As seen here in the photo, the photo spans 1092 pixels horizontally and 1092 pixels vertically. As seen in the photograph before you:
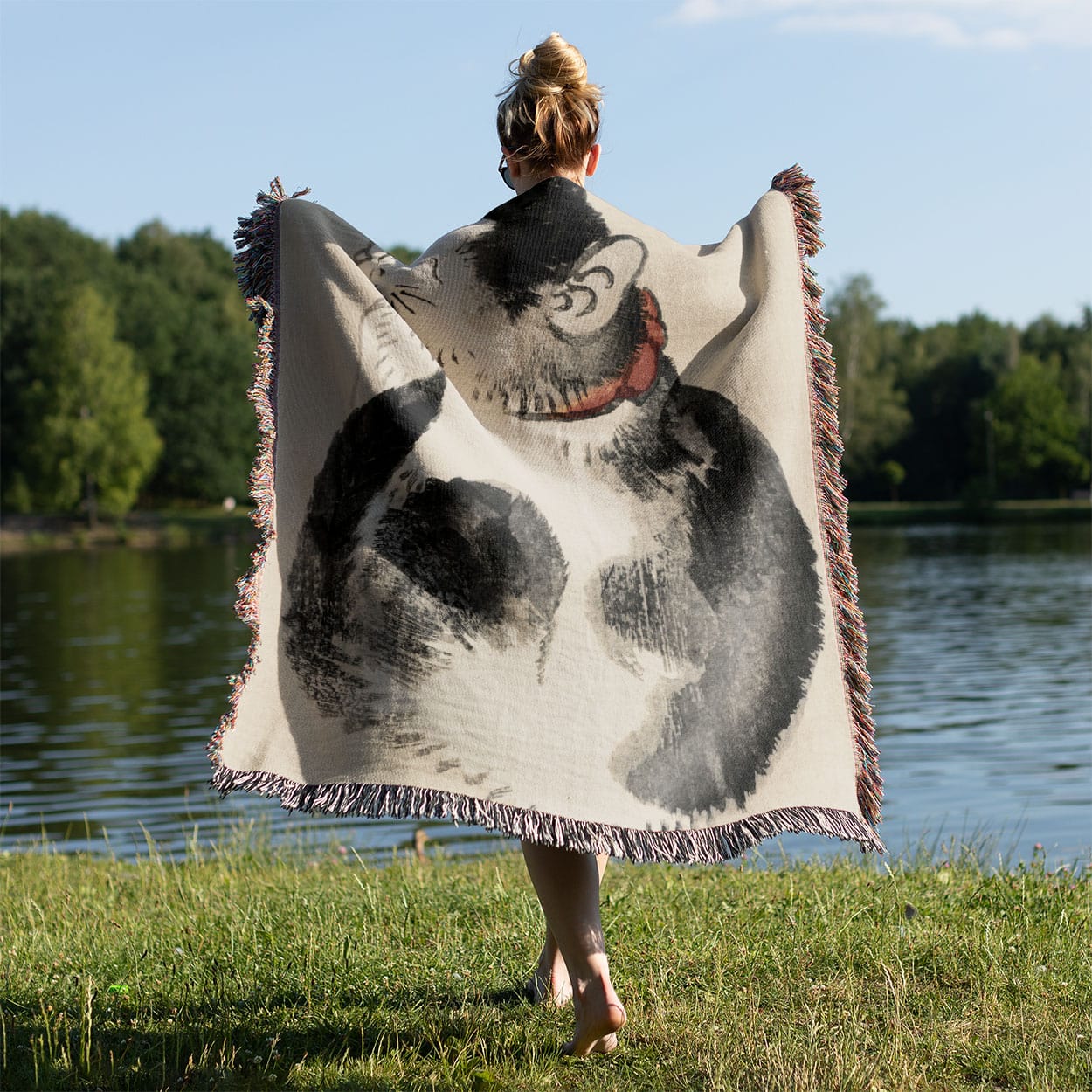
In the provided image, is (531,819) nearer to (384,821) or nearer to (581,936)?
(581,936)

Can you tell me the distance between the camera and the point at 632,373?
9.95 feet

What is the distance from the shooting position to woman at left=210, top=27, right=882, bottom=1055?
2.76 metres

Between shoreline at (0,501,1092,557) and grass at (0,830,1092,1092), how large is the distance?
41.6 metres

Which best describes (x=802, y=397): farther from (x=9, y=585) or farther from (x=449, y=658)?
(x=9, y=585)

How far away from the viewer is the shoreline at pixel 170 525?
46.8 m

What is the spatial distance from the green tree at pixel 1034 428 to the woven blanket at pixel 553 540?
64453 mm

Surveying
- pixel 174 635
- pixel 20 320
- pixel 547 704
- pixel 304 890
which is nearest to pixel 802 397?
pixel 547 704

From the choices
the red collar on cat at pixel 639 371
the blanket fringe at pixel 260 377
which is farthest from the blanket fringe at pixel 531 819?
the red collar on cat at pixel 639 371

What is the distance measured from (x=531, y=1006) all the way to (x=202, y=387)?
53.5m

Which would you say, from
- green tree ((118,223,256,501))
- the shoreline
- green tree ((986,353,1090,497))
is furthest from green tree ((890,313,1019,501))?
green tree ((118,223,256,501))

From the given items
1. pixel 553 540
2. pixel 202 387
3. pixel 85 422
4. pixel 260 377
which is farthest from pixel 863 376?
pixel 553 540

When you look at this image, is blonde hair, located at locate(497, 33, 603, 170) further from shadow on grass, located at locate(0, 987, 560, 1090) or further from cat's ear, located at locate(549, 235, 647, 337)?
shadow on grass, located at locate(0, 987, 560, 1090)

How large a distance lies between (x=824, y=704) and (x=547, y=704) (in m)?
0.67

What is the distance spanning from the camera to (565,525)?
2.89m
